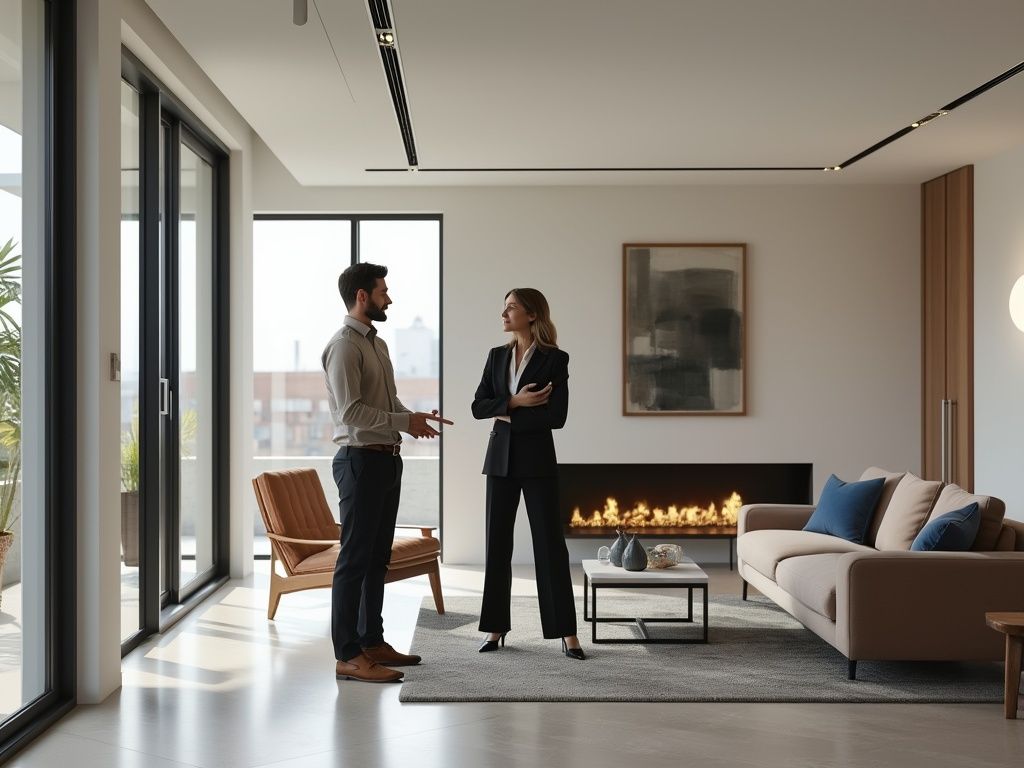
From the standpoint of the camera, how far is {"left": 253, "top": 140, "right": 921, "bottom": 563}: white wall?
789cm

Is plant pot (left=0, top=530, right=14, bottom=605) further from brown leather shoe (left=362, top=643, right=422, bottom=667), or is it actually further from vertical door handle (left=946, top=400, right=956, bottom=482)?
vertical door handle (left=946, top=400, right=956, bottom=482)

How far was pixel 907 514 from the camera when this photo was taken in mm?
5273

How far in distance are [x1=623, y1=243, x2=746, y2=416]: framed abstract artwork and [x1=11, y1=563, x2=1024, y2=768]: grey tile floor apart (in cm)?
389

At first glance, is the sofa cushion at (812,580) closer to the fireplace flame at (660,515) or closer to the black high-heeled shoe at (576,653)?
the black high-heeled shoe at (576,653)

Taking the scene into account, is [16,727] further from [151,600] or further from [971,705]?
[971,705]

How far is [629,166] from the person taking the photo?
23.3 feet

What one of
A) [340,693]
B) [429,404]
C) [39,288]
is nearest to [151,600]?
[340,693]

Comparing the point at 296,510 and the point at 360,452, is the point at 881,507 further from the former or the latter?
the point at 296,510

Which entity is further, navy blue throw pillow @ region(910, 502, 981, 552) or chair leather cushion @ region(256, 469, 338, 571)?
chair leather cushion @ region(256, 469, 338, 571)

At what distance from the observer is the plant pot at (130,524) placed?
16.9ft

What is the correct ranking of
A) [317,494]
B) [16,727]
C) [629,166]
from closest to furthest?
[16,727], [317,494], [629,166]

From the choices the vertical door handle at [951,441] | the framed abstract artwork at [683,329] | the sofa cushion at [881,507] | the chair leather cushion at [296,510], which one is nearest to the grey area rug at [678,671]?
the sofa cushion at [881,507]

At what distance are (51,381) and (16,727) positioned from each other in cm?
126

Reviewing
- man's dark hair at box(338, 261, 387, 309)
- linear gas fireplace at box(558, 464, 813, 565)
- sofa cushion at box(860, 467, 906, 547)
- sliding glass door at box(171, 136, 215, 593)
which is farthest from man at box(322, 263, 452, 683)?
linear gas fireplace at box(558, 464, 813, 565)
